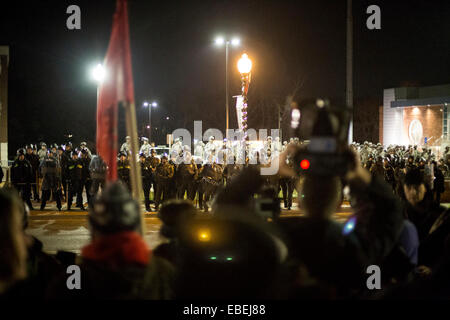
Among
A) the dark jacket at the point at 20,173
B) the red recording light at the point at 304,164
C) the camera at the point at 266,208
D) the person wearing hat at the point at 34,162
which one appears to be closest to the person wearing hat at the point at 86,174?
the dark jacket at the point at 20,173

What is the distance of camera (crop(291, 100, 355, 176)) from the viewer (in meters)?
2.74

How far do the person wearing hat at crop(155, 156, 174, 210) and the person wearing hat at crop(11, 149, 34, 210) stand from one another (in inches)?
152

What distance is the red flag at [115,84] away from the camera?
3.24 m

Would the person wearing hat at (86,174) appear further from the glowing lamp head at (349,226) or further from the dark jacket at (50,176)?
the glowing lamp head at (349,226)

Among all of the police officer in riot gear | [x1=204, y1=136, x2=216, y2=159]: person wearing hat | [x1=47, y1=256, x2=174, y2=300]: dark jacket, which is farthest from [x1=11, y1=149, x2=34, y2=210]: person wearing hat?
[x1=47, y1=256, x2=174, y2=300]: dark jacket

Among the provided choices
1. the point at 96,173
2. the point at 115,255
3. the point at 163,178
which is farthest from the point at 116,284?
the point at 163,178

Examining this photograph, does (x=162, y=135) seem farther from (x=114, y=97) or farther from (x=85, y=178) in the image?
(x=114, y=97)

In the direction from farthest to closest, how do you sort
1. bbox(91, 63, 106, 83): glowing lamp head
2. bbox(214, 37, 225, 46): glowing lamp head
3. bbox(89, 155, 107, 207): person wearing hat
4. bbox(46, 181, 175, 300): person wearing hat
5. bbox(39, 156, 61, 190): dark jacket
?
bbox(214, 37, 225, 46): glowing lamp head < bbox(39, 156, 61, 190): dark jacket < bbox(89, 155, 107, 207): person wearing hat < bbox(91, 63, 106, 83): glowing lamp head < bbox(46, 181, 175, 300): person wearing hat

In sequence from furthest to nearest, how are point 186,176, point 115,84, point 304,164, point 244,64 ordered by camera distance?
point 244,64 → point 186,176 → point 115,84 → point 304,164

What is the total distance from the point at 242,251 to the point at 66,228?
991 centimetres

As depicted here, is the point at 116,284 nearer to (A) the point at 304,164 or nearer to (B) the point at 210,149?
(A) the point at 304,164

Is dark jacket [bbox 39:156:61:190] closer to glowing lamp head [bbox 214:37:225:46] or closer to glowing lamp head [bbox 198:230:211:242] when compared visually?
glowing lamp head [bbox 214:37:225:46]

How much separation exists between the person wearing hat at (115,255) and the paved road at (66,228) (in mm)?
7052

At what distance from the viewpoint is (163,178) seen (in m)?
16.2
